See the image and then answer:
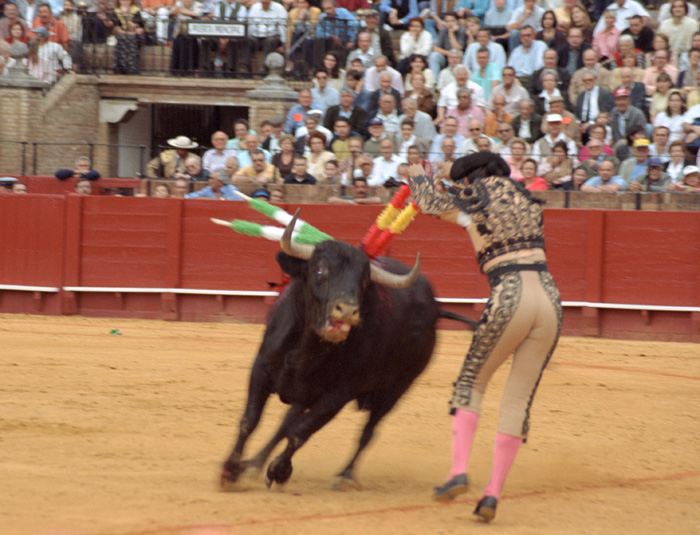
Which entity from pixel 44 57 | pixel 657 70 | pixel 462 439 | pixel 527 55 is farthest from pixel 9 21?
pixel 462 439

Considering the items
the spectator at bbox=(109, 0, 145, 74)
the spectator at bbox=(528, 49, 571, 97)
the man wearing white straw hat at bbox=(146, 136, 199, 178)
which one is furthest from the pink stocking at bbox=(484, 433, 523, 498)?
the spectator at bbox=(109, 0, 145, 74)

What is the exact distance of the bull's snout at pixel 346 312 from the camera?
388cm

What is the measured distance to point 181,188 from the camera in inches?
431

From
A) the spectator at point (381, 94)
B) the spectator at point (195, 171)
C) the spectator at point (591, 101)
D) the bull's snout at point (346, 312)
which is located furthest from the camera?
the spectator at point (381, 94)

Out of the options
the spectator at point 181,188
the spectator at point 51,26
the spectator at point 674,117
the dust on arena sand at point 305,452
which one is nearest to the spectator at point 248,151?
the spectator at point 181,188

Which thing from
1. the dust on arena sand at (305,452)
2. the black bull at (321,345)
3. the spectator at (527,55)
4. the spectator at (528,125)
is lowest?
the dust on arena sand at (305,452)

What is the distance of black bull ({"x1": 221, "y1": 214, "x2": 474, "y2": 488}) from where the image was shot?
13.3ft

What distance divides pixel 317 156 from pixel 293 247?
23.1ft

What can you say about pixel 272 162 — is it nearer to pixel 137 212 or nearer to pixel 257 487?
pixel 137 212

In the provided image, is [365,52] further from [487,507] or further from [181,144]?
[487,507]

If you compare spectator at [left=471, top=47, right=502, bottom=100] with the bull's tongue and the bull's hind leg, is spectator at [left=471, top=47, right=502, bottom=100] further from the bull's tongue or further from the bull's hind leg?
the bull's tongue

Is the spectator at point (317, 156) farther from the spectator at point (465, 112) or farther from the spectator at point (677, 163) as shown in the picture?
the spectator at point (677, 163)

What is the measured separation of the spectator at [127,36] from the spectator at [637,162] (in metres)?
8.03

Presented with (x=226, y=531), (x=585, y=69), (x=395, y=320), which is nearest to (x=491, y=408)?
(x=395, y=320)
